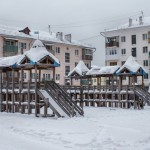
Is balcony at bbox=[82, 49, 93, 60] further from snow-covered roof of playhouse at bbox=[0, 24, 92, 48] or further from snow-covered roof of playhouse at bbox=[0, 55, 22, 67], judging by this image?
snow-covered roof of playhouse at bbox=[0, 55, 22, 67]

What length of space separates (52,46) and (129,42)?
560 inches

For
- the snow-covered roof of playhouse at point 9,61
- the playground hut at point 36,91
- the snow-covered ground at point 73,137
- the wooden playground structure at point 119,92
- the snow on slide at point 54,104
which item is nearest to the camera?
the snow-covered ground at point 73,137

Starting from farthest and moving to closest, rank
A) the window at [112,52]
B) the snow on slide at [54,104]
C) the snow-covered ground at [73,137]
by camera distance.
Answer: the window at [112,52] → the snow on slide at [54,104] → the snow-covered ground at [73,137]

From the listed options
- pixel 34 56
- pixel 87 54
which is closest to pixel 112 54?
pixel 87 54

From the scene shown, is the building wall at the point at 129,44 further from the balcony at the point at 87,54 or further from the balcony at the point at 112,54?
the balcony at the point at 87,54

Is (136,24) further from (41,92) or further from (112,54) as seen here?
(41,92)

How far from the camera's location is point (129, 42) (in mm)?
62094

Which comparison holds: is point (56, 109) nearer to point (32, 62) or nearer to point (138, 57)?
point (32, 62)

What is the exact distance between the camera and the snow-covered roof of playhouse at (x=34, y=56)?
66.8 ft

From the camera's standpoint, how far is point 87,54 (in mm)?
65875

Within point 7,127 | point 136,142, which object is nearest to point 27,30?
point 7,127

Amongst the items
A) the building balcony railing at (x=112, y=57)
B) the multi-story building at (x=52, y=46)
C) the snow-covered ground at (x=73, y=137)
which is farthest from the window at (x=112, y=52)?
the snow-covered ground at (x=73, y=137)

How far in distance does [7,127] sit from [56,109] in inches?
171

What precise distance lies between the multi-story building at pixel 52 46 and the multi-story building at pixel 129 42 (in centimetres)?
489
